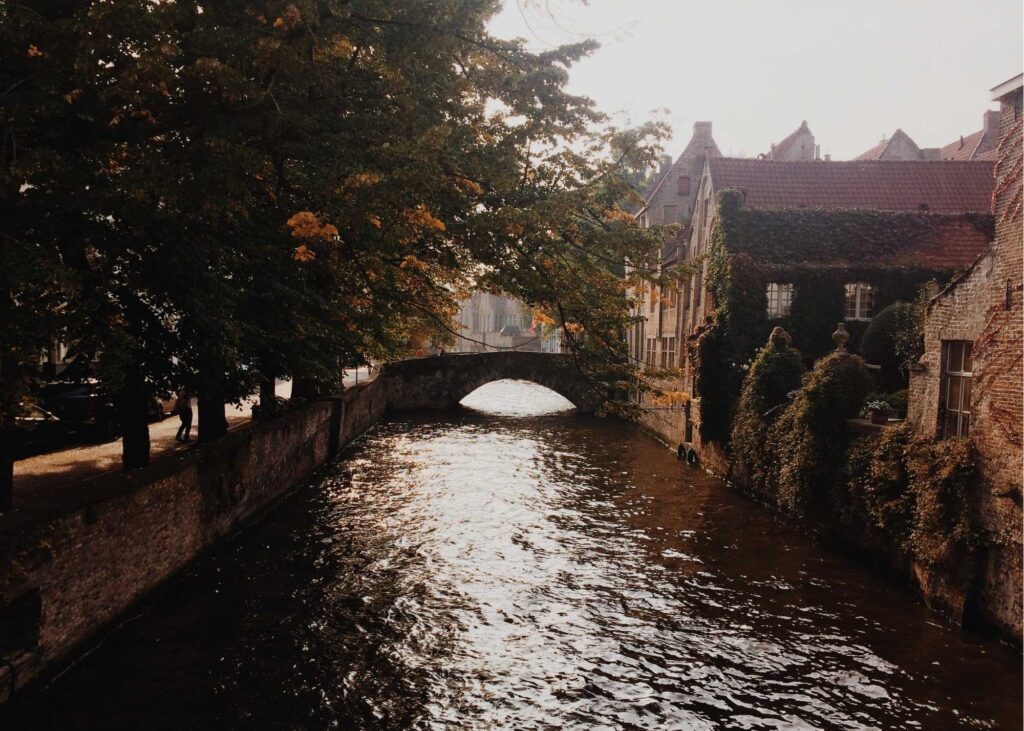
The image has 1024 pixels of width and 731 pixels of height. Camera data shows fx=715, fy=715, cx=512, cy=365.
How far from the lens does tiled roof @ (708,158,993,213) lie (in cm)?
2578

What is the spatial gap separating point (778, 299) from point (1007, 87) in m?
12.3

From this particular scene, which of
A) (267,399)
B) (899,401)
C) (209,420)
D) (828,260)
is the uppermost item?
(828,260)

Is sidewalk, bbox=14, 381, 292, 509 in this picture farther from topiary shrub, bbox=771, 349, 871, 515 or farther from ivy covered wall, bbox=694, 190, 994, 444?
ivy covered wall, bbox=694, 190, 994, 444

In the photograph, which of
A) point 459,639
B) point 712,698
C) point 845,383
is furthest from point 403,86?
point 845,383

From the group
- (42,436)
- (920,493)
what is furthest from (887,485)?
(42,436)

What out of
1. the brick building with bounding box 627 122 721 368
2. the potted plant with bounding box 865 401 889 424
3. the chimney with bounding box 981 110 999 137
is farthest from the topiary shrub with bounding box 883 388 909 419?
the chimney with bounding box 981 110 999 137

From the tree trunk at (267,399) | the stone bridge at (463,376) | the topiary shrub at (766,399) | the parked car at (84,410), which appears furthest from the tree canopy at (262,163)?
the stone bridge at (463,376)

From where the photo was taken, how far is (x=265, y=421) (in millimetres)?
16844

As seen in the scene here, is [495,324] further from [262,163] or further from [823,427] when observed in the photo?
[262,163]

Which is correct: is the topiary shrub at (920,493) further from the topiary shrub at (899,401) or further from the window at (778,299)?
the window at (778,299)

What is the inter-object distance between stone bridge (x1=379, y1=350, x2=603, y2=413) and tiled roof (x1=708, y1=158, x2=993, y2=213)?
14266 mm

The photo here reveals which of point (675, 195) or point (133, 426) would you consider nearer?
point (133, 426)

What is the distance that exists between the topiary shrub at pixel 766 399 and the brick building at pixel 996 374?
216 inches

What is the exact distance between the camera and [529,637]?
1001 cm
